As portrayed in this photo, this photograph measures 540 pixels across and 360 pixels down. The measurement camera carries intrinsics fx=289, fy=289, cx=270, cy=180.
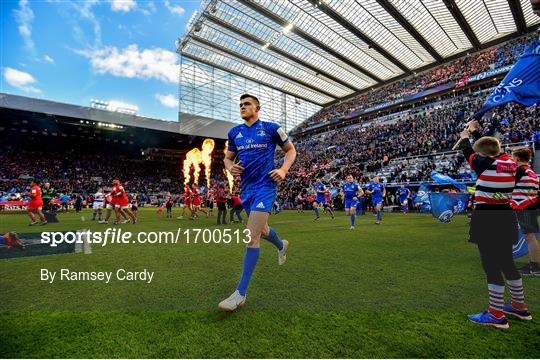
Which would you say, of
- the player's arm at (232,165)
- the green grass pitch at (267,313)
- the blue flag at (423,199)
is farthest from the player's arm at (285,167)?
the blue flag at (423,199)

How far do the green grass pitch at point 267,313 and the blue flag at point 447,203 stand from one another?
383 inches

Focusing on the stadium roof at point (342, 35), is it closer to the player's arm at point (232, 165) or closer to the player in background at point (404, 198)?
the player in background at point (404, 198)

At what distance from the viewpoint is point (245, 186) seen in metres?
3.72

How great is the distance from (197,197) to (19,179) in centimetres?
3438

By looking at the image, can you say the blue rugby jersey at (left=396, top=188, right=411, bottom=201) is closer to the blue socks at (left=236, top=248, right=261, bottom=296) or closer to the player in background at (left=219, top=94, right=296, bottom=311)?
the player in background at (left=219, top=94, right=296, bottom=311)

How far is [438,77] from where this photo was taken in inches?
1468

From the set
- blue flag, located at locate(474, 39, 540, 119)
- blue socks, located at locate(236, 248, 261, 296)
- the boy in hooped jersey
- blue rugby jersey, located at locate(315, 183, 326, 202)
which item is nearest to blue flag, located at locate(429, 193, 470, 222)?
blue rugby jersey, located at locate(315, 183, 326, 202)

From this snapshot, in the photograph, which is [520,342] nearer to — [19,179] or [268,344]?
[268,344]

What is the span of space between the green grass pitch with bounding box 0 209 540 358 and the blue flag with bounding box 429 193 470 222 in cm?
972

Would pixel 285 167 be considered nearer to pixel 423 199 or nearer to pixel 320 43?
pixel 423 199

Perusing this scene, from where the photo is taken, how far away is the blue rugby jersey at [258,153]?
3.66 metres

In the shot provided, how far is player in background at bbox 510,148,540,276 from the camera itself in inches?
184

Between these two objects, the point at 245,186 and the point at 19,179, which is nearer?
the point at 245,186

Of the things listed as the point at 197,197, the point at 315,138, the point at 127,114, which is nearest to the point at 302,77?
the point at 315,138
